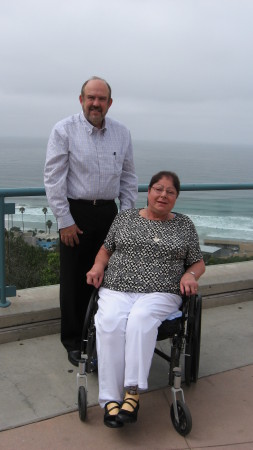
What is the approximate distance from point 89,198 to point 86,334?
2.98 feet

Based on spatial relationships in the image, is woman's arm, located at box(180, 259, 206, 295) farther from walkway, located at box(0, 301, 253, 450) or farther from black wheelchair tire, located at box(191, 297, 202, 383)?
walkway, located at box(0, 301, 253, 450)

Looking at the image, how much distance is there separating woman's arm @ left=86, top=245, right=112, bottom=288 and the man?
201mm

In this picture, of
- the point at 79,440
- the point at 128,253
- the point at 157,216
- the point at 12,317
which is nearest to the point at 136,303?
the point at 128,253

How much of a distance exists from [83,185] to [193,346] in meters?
1.23

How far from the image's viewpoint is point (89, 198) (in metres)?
3.06

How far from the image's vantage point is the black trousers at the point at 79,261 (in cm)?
311

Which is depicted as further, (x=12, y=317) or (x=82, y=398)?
(x=12, y=317)

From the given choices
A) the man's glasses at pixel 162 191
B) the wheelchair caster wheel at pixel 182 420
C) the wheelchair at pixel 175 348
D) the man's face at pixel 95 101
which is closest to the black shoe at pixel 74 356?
the wheelchair at pixel 175 348

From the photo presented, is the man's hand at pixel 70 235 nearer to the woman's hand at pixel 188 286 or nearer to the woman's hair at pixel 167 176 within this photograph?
the woman's hair at pixel 167 176

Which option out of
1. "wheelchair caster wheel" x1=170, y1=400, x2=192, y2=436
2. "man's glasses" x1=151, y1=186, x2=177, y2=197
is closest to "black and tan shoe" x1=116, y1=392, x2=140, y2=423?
"wheelchair caster wheel" x1=170, y1=400, x2=192, y2=436

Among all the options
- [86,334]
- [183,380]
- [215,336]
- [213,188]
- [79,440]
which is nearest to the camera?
[79,440]

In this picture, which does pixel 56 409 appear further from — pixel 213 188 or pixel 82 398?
pixel 213 188

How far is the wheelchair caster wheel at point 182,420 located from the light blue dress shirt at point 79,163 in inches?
50.6

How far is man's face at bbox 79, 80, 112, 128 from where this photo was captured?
2.86 m
